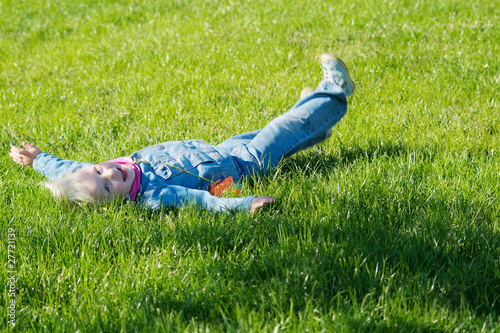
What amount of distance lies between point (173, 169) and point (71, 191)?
0.69 m

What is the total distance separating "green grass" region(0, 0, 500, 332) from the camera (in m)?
2.29

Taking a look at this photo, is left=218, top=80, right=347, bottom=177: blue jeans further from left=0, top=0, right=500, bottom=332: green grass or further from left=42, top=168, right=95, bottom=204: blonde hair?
left=42, top=168, right=95, bottom=204: blonde hair

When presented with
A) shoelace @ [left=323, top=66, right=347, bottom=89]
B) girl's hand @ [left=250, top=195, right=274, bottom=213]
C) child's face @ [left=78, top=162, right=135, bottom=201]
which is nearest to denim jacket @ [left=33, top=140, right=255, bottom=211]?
child's face @ [left=78, top=162, right=135, bottom=201]

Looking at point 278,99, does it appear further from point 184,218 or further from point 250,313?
point 250,313

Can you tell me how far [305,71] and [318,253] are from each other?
3.68 m

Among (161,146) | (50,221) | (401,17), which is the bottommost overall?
(50,221)

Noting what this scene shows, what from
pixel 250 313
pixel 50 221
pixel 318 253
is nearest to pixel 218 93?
pixel 50 221

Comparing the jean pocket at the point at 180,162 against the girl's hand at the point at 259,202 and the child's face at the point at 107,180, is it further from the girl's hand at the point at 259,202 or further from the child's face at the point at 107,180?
the girl's hand at the point at 259,202

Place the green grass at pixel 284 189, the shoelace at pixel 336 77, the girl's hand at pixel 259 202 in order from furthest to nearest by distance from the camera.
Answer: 1. the shoelace at pixel 336 77
2. the girl's hand at pixel 259 202
3. the green grass at pixel 284 189

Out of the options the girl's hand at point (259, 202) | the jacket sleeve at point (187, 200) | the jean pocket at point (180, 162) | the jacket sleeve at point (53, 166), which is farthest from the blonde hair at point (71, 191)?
the girl's hand at point (259, 202)

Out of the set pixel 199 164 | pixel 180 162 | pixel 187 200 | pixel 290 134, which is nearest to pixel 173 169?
pixel 180 162

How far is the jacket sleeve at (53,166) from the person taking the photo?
142 inches

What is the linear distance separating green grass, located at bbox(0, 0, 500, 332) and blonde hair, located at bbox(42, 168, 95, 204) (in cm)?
8

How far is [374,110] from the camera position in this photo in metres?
4.79
